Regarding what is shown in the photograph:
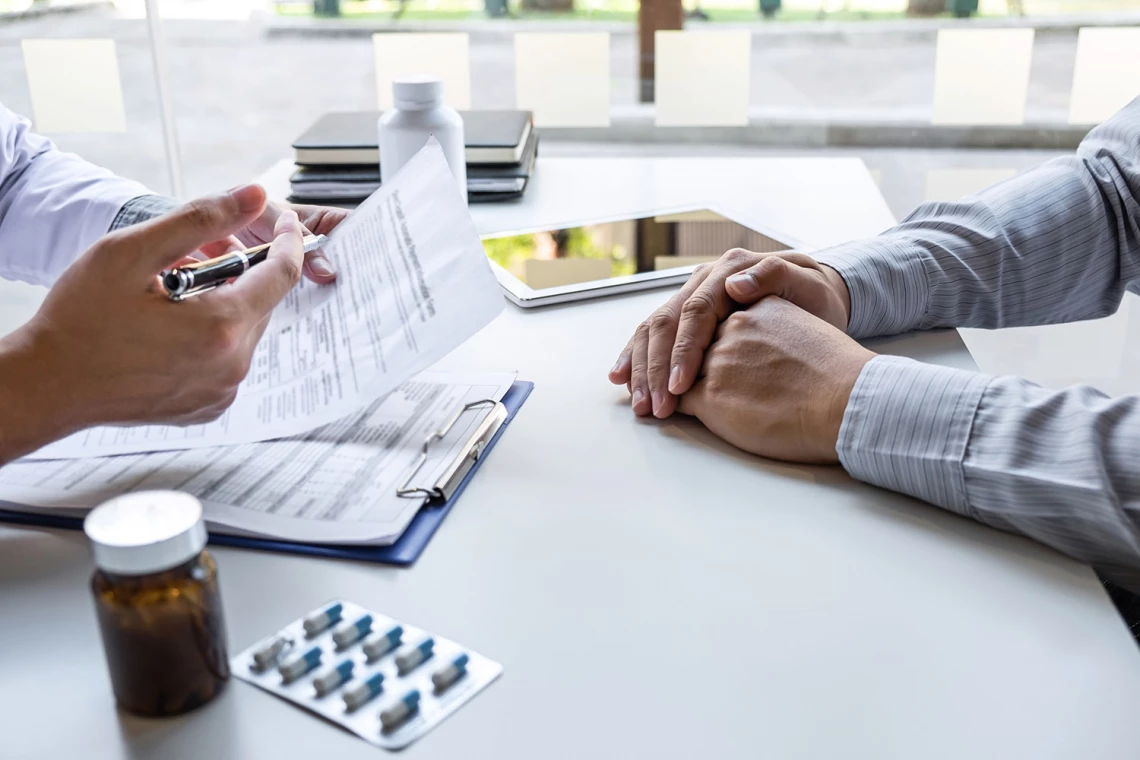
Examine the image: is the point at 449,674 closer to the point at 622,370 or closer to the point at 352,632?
the point at 352,632

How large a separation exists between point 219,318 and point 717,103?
1646 mm

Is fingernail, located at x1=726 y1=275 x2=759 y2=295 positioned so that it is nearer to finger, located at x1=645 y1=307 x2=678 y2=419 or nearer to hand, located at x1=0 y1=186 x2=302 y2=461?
finger, located at x1=645 y1=307 x2=678 y2=419

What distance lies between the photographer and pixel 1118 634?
565mm

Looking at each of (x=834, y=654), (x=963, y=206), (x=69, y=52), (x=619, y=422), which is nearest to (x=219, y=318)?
(x=619, y=422)

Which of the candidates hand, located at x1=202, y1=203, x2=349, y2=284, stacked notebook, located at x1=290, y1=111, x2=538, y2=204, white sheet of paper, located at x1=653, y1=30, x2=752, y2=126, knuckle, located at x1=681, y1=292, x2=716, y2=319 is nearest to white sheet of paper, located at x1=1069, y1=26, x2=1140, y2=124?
white sheet of paper, located at x1=653, y1=30, x2=752, y2=126

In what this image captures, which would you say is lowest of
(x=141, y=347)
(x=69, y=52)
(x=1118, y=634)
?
(x=1118, y=634)

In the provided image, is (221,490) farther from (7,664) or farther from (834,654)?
(834,654)

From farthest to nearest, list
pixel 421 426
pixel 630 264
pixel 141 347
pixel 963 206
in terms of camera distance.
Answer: pixel 630 264 → pixel 963 206 → pixel 421 426 → pixel 141 347

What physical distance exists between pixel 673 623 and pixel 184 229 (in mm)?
386

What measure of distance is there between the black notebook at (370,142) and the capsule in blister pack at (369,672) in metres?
0.98

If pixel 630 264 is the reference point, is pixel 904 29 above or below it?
above

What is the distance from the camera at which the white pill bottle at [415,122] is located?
1205 mm

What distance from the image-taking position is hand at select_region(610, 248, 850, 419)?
0.83 meters

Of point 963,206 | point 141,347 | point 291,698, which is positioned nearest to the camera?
point 291,698
